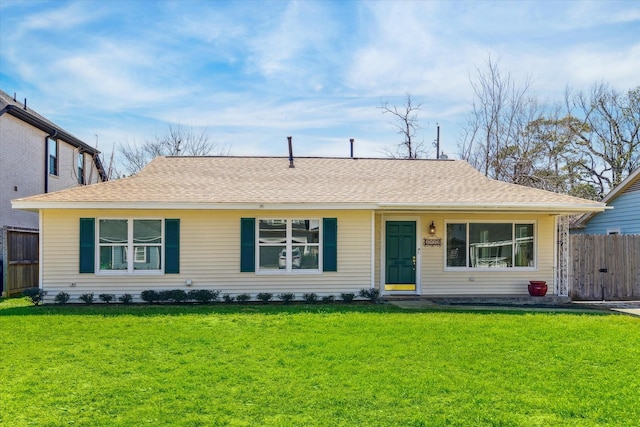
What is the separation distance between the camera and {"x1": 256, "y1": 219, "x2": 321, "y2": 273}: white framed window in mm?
12328

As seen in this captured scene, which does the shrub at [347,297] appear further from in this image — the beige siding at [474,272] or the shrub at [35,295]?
the shrub at [35,295]

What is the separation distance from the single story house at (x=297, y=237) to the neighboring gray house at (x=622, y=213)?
5.04m

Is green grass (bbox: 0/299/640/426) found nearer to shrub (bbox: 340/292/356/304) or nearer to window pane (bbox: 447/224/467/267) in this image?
shrub (bbox: 340/292/356/304)

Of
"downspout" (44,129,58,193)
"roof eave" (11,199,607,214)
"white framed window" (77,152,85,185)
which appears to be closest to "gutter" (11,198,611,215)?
"roof eave" (11,199,607,214)

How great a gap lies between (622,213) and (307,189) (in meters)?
11.8

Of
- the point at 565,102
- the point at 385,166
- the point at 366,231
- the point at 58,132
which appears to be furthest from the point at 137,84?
the point at 565,102

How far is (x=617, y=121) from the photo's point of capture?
28484 mm

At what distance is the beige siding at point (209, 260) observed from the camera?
38.8 ft

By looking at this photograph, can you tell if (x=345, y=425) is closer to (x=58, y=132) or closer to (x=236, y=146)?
(x=58, y=132)

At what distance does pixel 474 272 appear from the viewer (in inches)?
517

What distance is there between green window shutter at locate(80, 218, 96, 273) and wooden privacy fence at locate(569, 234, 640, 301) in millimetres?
12399

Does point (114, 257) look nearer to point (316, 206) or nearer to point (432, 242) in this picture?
point (316, 206)

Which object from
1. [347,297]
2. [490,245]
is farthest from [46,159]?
[490,245]

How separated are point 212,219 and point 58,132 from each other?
11030 millimetres
